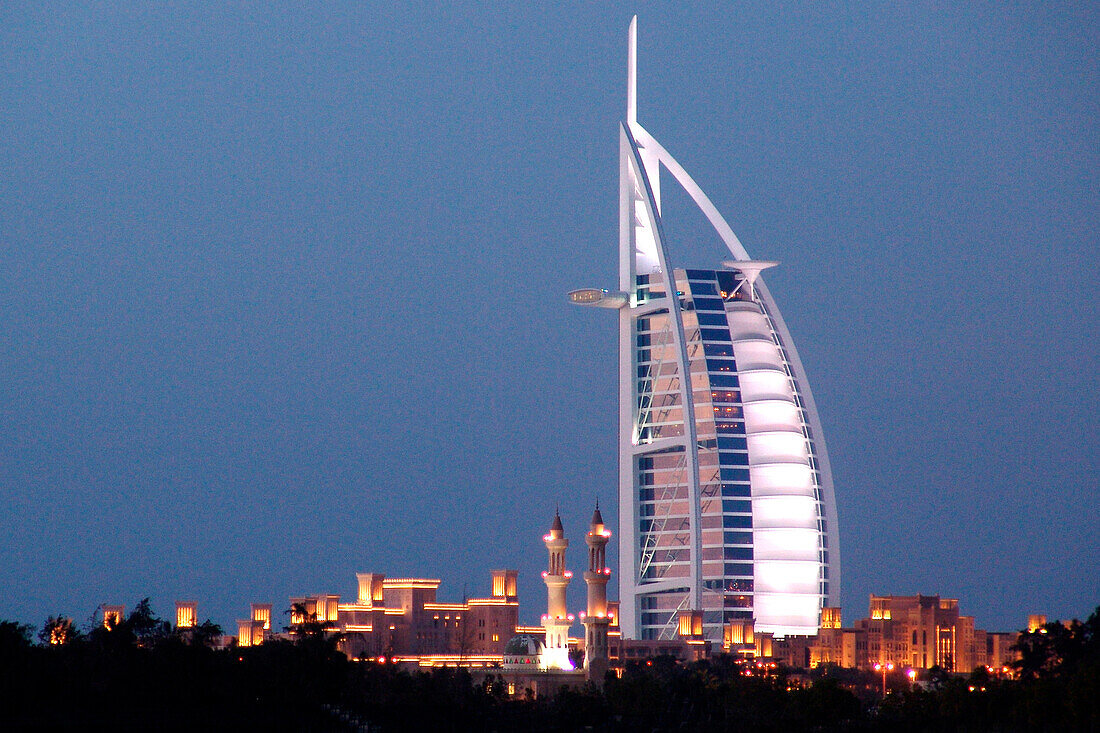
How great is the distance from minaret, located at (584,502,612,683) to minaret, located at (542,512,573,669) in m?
1.47

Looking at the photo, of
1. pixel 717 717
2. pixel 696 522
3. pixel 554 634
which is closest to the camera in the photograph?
pixel 717 717

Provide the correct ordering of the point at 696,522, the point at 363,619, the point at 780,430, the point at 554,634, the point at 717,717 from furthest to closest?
the point at 363,619, the point at 780,430, the point at 696,522, the point at 554,634, the point at 717,717

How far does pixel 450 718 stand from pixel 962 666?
260 feet

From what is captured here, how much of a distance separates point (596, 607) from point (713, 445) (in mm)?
31494

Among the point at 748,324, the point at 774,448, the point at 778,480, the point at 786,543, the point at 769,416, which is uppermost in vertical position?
the point at 748,324

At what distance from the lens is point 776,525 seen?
144500mm

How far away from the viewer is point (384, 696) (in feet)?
294

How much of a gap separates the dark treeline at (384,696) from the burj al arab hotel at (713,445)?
44.3 metres

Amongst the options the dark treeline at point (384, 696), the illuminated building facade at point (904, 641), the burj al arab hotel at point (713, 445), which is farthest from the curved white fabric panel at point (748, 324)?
the dark treeline at point (384, 696)

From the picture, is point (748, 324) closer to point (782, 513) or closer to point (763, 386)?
point (763, 386)

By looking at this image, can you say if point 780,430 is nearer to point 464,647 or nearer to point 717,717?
point 464,647

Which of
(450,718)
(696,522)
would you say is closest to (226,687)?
(450,718)

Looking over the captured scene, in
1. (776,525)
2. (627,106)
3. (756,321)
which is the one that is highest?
(627,106)

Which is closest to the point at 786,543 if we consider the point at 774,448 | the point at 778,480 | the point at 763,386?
the point at 778,480
